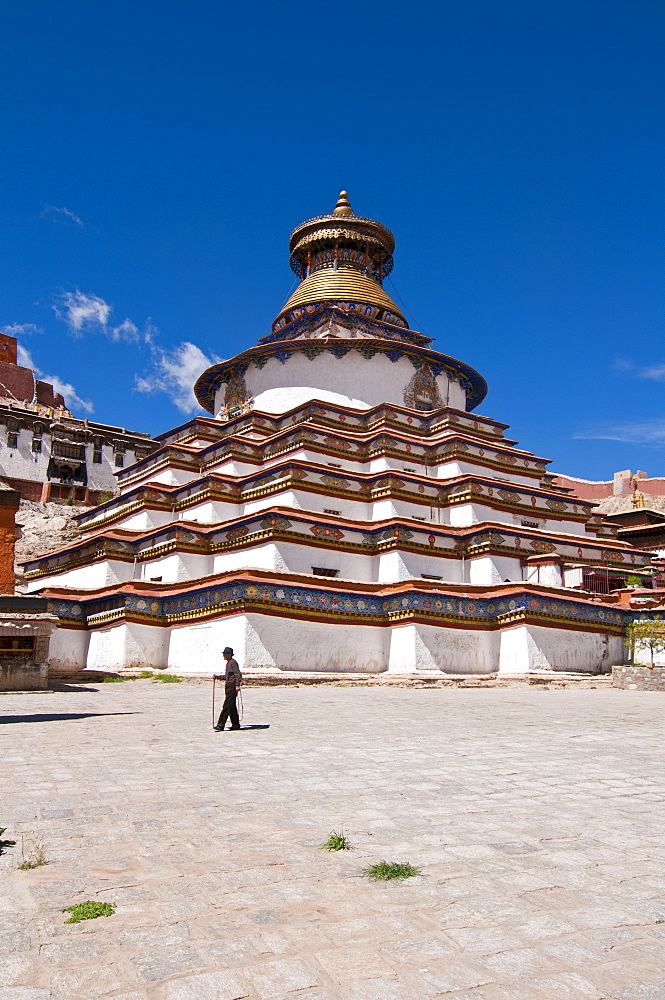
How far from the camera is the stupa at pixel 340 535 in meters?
18.2

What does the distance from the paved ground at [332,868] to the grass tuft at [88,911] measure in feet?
0.25

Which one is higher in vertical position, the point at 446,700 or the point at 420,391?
the point at 420,391

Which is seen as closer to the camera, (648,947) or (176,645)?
(648,947)

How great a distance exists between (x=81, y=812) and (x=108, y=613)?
1479 centimetres

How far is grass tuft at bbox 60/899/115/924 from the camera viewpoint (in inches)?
128

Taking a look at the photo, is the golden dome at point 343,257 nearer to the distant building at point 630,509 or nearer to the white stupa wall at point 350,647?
the distant building at point 630,509

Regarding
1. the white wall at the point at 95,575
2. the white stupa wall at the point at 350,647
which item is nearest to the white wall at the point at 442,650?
the white stupa wall at the point at 350,647

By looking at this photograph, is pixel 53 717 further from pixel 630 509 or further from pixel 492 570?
pixel 630 509

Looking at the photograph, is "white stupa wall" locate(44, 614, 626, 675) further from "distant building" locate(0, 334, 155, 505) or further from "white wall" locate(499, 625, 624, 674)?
"distant building" locate(0, 334, 155, 505)

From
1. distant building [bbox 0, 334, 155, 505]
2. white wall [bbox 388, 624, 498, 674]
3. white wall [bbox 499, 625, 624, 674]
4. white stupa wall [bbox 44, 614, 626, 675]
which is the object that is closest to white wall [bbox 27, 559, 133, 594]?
white stupa wall [bbox 44, 614, 626, 675]

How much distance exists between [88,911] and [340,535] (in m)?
17.5

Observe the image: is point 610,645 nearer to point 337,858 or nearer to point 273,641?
point 273,641

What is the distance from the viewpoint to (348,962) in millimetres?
2920

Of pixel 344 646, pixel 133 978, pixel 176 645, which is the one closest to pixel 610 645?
pixel 344 646
